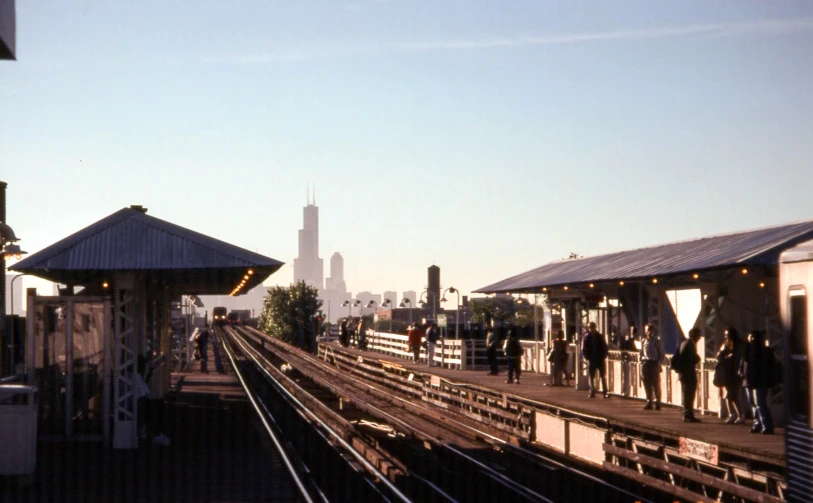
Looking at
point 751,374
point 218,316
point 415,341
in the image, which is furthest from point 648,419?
point 218,316

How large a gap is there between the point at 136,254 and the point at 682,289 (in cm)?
1099

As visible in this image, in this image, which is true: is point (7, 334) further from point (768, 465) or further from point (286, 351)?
point (286, 351)

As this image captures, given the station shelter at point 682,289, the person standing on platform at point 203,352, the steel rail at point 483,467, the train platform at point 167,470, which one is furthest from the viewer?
the person standing on platform at point 203,352

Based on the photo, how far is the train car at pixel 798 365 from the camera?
11422 millimetres

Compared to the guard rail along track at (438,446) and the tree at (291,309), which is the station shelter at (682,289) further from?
the tree at (291,309)

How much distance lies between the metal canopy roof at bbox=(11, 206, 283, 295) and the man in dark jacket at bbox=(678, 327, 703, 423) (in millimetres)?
7072

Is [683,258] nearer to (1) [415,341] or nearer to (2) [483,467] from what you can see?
(2) [483,467]

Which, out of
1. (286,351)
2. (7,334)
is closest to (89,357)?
(7,334)

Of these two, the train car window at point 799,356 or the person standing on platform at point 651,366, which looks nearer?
the train car window at point 799,356

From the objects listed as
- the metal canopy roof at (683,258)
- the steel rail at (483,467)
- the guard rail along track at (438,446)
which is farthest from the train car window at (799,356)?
the metal canopy roof at (683,258)

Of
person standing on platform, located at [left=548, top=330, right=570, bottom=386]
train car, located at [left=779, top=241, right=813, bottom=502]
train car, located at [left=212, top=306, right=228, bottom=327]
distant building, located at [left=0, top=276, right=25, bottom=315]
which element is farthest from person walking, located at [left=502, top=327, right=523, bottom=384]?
train car, located at [left=212, top=306, right=228, bottom=327]

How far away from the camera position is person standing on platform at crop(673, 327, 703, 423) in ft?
66.8

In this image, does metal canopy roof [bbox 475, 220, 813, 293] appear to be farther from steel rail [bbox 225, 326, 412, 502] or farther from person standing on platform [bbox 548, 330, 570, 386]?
steel rail [bbox 225, 326, 412, 502]

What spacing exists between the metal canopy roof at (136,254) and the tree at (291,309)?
7229 centimetres
